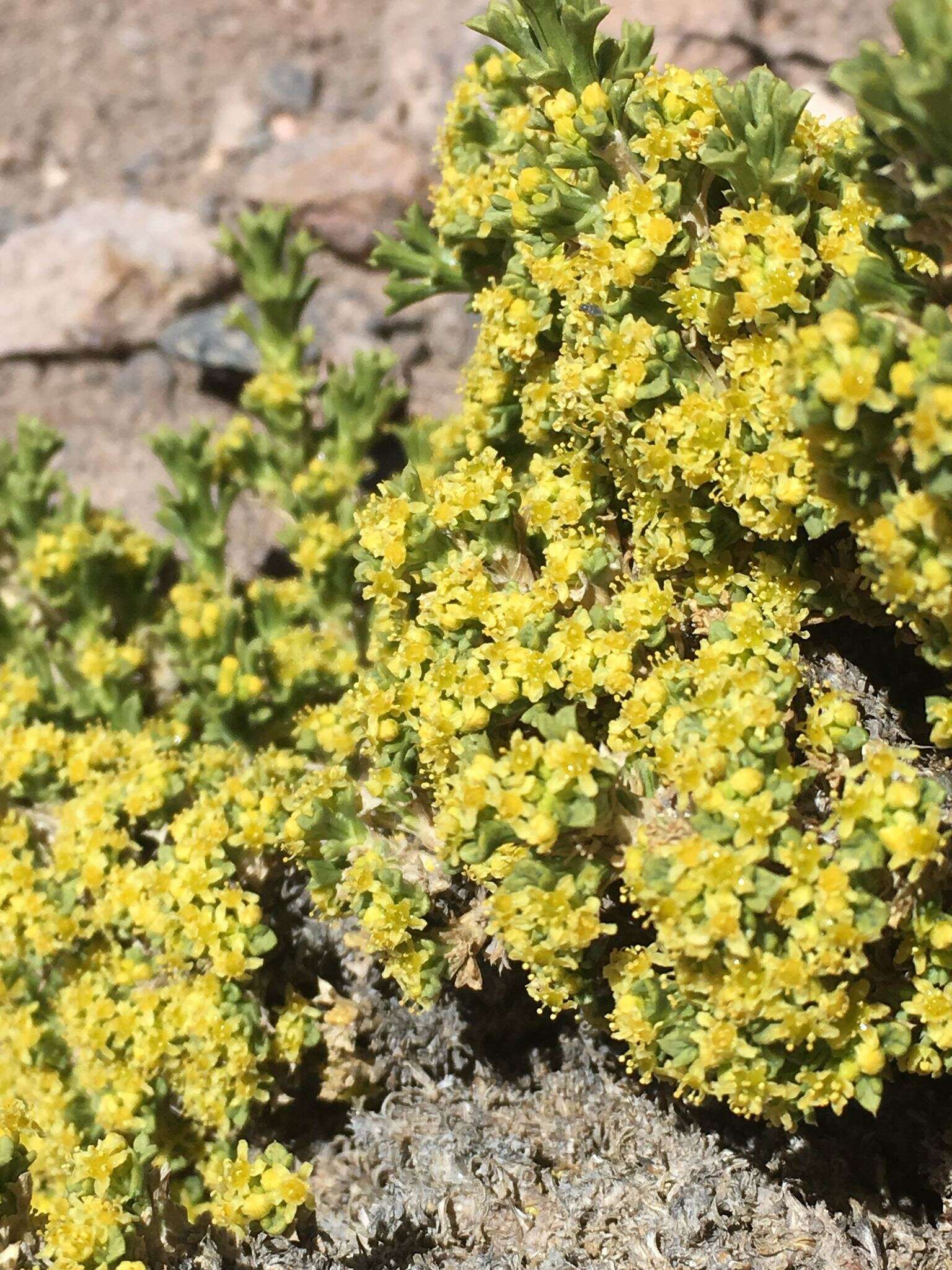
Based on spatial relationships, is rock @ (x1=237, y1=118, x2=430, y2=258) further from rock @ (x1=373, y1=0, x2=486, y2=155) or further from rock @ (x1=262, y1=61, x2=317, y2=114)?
rock @ (x1=262, y1=61, x2=317, y2=114)

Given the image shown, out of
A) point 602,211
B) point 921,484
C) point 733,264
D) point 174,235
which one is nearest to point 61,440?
point 174,235

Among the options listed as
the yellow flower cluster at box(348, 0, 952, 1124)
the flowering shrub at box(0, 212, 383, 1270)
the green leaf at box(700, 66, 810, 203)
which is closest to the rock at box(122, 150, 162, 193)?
the flowering shrub at box(0, 212, 383, 1270)

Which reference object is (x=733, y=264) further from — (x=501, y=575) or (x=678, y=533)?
(x=501, y=575)

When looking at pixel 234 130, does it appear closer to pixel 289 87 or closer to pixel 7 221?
pixel 289 87

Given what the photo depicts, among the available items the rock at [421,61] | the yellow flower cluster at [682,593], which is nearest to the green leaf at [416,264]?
the yellow flower cluster at [682,593]

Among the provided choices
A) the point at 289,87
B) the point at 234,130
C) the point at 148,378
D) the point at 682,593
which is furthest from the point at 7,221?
the point at 682,593

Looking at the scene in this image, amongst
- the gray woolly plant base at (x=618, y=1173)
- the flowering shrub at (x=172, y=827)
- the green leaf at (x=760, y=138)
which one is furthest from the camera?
the flowering shrub at (x=172, y=827)

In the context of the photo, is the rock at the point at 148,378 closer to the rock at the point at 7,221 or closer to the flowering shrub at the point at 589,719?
the rock at the point at 7,221
